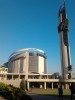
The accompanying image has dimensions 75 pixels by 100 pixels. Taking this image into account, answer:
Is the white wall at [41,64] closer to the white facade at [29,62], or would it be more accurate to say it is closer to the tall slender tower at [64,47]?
the white facade at [29,62]

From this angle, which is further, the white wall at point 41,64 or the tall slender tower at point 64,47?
the white wall at point 41,64

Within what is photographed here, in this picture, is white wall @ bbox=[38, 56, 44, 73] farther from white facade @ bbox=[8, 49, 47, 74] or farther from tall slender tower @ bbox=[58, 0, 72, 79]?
tall slender tower @ bbox=[58, 0, 72, 79]

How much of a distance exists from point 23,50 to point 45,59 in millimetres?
14435

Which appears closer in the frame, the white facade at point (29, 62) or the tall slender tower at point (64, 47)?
the tall slender tower at point (64, 47)

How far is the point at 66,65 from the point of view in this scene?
86500 millimetres

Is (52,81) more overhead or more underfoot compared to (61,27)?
more underfoot

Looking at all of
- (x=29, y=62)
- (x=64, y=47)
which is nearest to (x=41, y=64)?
(x=29, y=62)

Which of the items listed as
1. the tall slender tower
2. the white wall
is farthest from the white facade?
the tall slender tower

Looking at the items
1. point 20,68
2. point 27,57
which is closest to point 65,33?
point 27,57

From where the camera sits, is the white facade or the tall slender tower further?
the white facade

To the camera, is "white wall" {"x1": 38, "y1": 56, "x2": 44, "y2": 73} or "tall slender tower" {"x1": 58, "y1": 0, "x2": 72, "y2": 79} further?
"white wall" {"x1": 38, "y1": 56, "x2": 44, "y2": 73}

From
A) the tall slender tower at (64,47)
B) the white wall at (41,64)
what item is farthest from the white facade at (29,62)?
the tall slender tower at (64,47)

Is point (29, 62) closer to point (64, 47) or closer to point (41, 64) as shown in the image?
point (41, 64)

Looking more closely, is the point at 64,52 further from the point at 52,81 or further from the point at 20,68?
the point at 20,68
